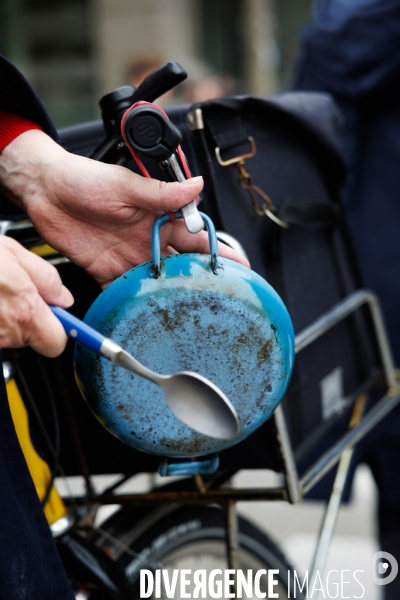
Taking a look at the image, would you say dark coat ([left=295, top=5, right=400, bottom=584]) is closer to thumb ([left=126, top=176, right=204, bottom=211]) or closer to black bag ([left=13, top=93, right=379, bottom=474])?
black bag ([left=13, top=93, right=379, bottom=474])

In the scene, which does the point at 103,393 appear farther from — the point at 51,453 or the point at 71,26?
the point at 71,26

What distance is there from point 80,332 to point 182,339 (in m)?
0.17

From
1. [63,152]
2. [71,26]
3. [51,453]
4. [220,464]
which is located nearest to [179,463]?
[220,464]

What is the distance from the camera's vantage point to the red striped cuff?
44.5 inches

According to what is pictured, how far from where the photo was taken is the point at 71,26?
8.96 m

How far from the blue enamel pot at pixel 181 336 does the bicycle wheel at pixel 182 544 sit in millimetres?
548

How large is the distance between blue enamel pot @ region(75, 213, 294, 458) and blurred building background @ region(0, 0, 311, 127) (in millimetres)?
6727

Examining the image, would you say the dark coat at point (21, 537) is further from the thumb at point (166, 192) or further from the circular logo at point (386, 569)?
the circular logo at point (386, 569)

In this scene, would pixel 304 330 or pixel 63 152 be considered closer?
pixel 63 152

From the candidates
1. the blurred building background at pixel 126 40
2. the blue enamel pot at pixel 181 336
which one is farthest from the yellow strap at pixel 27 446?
the blurred building background at pixel 126 40

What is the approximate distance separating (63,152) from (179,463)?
50 centimetres

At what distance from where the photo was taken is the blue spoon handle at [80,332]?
0.86 m

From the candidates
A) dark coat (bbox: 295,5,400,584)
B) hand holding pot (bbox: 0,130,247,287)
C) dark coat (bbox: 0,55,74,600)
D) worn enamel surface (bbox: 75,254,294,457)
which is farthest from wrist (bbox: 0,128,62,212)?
dark coat (bbox: 295,5,400,584)

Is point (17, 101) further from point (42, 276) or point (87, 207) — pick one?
point (42, 276)
